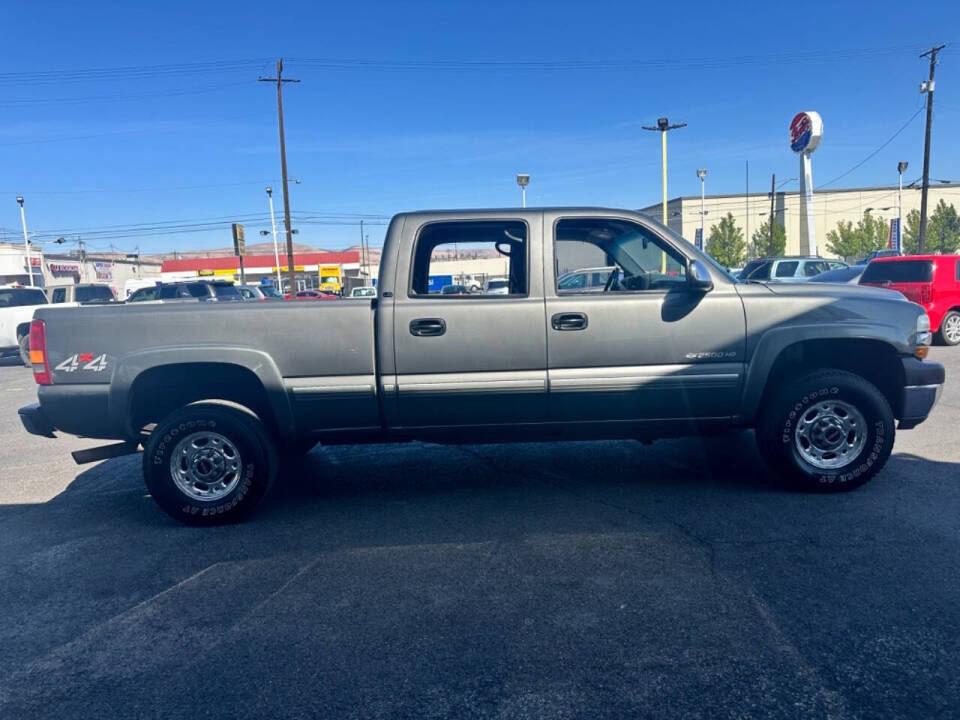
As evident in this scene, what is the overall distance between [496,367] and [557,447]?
6.72 feet

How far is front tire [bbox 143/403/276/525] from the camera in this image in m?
4.57

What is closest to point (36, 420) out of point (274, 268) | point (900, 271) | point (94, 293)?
point (900, 271)

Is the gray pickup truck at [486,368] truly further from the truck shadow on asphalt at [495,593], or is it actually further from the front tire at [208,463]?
the truck shadow on asphalt at [495,593]

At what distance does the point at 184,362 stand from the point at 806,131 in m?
45.4

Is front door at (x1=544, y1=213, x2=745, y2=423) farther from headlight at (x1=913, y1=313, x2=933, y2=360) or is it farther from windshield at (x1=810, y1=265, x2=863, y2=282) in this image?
windshield at (x1=810, y1=265, x2=863, y2=282)

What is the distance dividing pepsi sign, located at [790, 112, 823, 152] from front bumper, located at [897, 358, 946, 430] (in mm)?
42313

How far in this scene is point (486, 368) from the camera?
4.62m

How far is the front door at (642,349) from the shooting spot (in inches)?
182

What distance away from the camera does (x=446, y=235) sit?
4.99 meters

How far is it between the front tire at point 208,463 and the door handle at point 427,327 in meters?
1.23

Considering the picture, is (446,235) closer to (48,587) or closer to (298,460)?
(298,460)

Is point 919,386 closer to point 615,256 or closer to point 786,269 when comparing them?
point 615,256

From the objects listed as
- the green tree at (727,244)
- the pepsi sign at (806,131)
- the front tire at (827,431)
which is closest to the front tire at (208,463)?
the front tire at (827,431)

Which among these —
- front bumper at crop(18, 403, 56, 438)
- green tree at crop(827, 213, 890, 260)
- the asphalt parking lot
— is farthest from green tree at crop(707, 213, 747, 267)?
front bumper at crop(18, 403, 56, 438)
